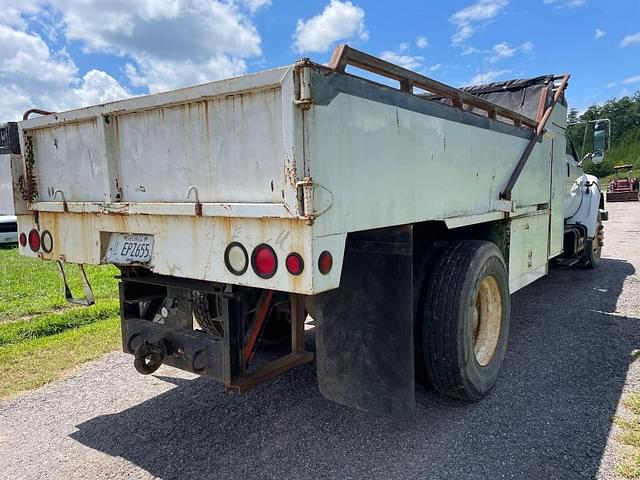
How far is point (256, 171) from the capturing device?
2.31 m

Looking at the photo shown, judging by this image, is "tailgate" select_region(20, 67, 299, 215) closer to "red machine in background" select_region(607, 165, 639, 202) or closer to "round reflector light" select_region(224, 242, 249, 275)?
"round reflector light" select_region(224, 242, 249, 275)

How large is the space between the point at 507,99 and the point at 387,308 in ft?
13.2

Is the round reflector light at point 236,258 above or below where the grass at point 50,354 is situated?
above

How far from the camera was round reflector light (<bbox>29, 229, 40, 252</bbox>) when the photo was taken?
11.3ft

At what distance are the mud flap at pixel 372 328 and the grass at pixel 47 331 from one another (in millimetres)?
2766

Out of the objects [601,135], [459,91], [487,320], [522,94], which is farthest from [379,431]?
[601,135]

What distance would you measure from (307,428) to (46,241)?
2.24 meters

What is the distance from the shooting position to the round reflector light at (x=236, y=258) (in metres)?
2.40

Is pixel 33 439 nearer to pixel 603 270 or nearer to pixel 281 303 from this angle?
pixel 281 303

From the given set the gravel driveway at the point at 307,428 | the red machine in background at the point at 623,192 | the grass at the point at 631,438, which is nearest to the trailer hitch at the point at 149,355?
the gravel driveway at the point at 307,428

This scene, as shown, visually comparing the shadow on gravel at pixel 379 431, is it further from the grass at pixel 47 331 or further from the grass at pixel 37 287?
the grass at pixel 37 287

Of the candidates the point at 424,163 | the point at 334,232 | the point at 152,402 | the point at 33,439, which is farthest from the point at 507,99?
the point at 33,439

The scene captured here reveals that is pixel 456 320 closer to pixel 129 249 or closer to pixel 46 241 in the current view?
pixel 129 249

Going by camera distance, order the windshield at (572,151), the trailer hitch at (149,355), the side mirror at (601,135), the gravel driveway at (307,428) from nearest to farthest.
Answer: the gravel driveway at (307,428)
the trailer hitch at (149,355)
the side mirror at (601,135)
the windshield at (572,151)
